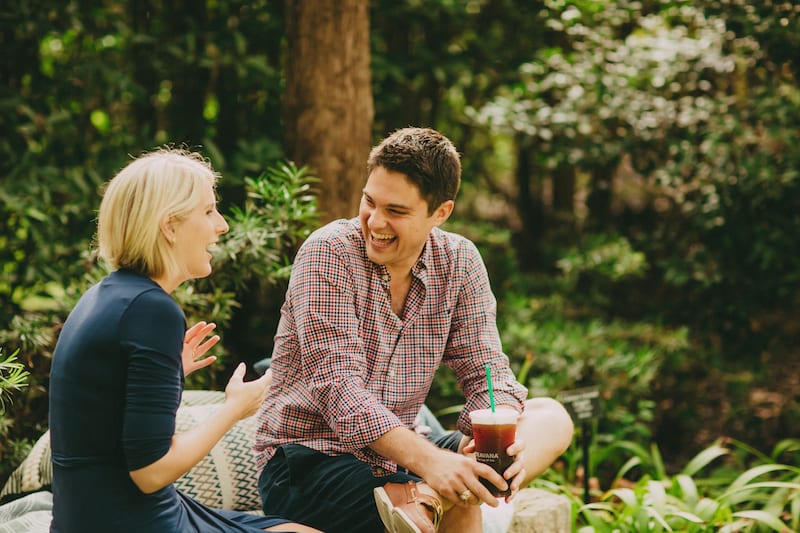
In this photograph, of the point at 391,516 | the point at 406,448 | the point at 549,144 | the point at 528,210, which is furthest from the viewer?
the point at 528,210

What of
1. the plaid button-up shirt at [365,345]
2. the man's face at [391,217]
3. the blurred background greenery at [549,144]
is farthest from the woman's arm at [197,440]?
the blurred background greenery at [549,144]

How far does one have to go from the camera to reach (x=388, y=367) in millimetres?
2734

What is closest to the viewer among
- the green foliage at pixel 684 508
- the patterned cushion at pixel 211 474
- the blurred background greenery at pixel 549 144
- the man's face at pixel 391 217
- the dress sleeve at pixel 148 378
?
the dress sleeve at pixel 148 378

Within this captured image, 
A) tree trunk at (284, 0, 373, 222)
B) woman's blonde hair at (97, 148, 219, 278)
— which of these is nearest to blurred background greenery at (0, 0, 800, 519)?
tree trunk at (284, 0, 373, 222)

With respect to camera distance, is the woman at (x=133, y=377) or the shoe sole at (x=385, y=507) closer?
the woman at (x=133, y=377)

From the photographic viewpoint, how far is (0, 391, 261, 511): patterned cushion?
287 cm

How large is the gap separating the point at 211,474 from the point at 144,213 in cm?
136

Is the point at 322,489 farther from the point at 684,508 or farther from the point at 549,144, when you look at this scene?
the point at 549,144

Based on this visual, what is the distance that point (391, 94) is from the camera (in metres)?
5.47

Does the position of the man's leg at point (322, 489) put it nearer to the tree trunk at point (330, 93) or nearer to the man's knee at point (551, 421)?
the man's knee at point (551, 421)

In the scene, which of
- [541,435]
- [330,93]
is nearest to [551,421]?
[541,435]

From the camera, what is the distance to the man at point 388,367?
244 centimetres

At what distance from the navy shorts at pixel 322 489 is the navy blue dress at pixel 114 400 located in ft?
2.22

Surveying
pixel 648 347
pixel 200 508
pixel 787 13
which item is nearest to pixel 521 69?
pixel 787 13
